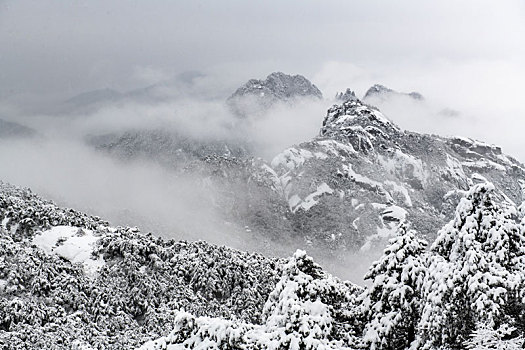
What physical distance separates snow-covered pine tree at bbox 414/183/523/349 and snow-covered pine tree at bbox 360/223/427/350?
158cm

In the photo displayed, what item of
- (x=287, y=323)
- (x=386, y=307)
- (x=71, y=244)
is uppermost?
(x=71, y=244)

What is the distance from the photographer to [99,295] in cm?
5134

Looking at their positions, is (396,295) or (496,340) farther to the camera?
(496,340)

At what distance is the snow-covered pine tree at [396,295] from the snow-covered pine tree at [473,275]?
5.19 feet

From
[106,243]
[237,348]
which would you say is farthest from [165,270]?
[237,348]

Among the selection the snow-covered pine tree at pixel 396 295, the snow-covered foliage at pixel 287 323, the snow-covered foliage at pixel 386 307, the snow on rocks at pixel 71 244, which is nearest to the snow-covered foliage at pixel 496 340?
the snow-covered foliage at pixel 386 307

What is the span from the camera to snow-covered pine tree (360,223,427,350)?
66.4 feet

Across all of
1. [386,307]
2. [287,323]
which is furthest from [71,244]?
[287,323]

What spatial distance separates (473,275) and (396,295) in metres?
3.93

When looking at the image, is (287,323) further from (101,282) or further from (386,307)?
(101,282)

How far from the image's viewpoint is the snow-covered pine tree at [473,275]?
16.7m

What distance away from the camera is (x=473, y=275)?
17.1 meters

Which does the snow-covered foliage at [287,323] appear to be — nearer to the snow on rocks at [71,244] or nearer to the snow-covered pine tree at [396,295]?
the snow-covered pine tree at [396,295]

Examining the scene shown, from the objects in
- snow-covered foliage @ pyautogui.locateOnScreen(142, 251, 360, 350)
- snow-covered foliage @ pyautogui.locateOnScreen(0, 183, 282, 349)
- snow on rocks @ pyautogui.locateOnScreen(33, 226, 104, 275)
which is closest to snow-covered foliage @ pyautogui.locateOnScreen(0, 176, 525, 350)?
snow-covered foliage @ pyautogui.locateOnScreen(142, 251, 360, 350)
